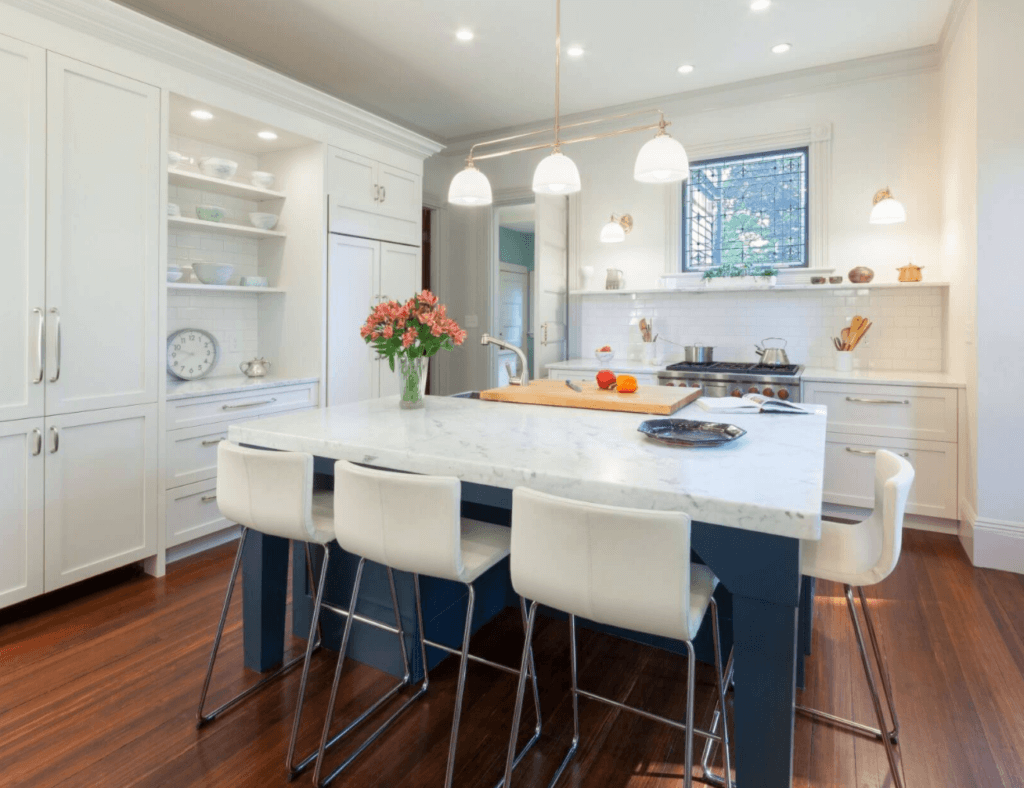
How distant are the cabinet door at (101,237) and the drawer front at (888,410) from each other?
12.6 ft

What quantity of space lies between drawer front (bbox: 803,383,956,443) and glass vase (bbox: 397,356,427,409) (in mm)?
2738

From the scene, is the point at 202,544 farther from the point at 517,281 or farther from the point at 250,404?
Result: the point at 517,281

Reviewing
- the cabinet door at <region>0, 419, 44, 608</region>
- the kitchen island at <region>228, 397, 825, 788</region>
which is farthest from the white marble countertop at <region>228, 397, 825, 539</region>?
the cabinet door at <region>0, 419, 44, 608</region>

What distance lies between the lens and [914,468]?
3779 millimetres

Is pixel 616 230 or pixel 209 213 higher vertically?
pixel 616 230

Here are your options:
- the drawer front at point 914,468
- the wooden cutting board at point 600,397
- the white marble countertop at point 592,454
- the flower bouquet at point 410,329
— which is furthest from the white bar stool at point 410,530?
the drawer front at point 914,468

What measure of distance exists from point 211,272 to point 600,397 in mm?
2478

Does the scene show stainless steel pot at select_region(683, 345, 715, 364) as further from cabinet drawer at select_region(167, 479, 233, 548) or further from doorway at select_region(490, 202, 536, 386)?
doorway at select_region(490, 202, 536, 386)

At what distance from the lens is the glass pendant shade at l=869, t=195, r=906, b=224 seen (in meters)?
4.12

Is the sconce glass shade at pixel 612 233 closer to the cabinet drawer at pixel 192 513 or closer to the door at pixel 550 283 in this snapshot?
the door at pixel 550 283

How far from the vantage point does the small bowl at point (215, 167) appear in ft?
11.8

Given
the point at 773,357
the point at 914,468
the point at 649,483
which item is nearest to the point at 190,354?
the point at 649,483

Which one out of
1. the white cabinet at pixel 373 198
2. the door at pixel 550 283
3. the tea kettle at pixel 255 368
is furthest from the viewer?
the door at pixel 550 283

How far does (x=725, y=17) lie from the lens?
3777 millimetres
